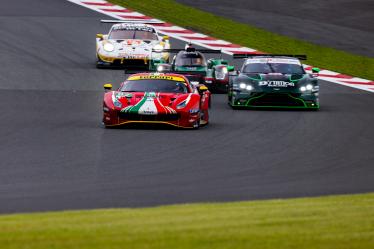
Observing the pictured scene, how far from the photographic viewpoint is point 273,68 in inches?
1048

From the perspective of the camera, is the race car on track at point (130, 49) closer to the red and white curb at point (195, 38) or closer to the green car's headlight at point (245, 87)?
the red and white curb at point (195, 38)

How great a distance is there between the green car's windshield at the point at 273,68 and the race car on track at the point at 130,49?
15.2 feet

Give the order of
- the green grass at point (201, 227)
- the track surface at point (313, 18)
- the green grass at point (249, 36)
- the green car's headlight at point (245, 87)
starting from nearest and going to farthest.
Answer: the green grass at point (201, 227) < the green car's headlight at point (245, 87) < the green grass at point (249, 36) < the track surface at point (313, 18)

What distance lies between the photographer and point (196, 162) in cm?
1717

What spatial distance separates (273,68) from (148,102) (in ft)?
18.7

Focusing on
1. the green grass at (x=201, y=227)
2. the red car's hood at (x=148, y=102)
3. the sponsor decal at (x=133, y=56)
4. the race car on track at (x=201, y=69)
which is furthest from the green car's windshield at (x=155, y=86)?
the green grass at (x=201, y=227)

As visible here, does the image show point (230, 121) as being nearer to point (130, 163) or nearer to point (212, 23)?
point (130, 163)

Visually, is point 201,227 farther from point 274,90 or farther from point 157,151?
point 274,90

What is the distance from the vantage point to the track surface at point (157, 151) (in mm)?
14305

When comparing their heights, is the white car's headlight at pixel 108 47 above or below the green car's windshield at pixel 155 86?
below

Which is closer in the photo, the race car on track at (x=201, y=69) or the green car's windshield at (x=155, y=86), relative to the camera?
the green car's windshield at (x=155, y=86)

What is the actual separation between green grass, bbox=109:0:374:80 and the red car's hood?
11671 millimetres

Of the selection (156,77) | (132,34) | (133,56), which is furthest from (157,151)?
(132,34)

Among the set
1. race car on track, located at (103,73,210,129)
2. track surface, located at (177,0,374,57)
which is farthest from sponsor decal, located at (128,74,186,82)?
track surface, located at (177,0,374,57)
